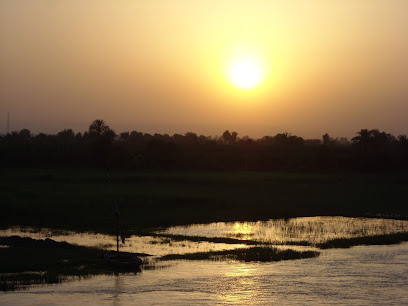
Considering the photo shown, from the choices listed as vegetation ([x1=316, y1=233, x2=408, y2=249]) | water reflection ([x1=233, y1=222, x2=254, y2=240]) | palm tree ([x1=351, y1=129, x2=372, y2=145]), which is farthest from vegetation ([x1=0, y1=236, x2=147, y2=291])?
palm tree ([x1=351, y1=129, x2=372, y2=145])

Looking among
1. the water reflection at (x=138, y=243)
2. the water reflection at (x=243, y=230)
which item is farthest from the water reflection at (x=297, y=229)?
the water reflection at (x=138, y=243)

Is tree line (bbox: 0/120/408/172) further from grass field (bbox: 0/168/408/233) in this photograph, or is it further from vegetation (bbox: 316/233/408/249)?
vegetation (bbox: 316/233/408/249)

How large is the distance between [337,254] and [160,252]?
991 cm

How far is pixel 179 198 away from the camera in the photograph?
5950cm

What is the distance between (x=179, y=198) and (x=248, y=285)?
3162 cm

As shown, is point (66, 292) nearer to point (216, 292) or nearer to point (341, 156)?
point (216, 292)

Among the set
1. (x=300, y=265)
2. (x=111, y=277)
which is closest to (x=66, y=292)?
(x=111, y=277)

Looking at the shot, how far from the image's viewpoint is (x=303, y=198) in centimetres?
6462

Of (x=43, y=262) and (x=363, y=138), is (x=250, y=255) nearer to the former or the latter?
(x=43, y=262)

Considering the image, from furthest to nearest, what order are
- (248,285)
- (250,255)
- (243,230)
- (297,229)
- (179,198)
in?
1. (179,198)
2. (297,229)
3. (243,230)
4. (250,255)
5. (248,285)

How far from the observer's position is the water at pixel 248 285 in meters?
25.8

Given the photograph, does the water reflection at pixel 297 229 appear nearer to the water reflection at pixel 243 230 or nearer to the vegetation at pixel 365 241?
the water reflection at pixel 243 230

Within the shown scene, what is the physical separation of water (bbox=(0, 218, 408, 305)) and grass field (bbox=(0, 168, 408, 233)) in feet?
47.4

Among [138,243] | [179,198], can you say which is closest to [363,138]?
[179,198]
